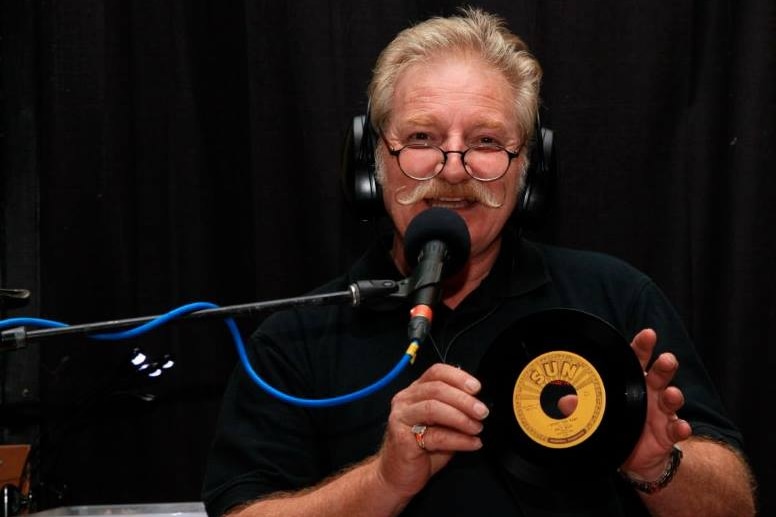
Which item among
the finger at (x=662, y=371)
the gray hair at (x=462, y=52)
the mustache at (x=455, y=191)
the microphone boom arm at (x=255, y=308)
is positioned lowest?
the finger at (x=662, y=371)

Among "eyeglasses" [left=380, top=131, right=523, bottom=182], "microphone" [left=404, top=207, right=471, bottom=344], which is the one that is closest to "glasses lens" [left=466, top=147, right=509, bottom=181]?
"eyeglasses" [left=380, top=131, right=523, bottom=182]

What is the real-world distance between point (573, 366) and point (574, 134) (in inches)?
39.5

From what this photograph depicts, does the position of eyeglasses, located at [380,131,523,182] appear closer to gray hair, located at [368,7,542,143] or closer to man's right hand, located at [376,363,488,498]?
gray hair, located at [368,7,542,143]

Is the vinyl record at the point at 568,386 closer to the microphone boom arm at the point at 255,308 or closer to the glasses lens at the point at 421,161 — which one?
the microphone boom arm at the point at 255,308

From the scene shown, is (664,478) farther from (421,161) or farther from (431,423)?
(421,161)

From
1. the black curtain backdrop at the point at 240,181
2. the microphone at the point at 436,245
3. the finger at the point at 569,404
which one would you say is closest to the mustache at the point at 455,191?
the microphone at the point at 436,245

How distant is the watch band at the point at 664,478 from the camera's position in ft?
4.02

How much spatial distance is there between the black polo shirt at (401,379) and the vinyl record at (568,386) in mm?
286

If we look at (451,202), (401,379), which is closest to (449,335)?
(401,379)

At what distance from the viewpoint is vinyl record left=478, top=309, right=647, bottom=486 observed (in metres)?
1.08

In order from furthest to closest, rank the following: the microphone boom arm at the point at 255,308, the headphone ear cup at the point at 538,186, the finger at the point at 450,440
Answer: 1. the headphone ear cup at the point at 538,186
2. the finger at the point at 450,440
3. the microphone boom arm at the point at 255,308

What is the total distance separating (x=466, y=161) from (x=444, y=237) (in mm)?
392

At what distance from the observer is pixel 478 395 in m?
1.09

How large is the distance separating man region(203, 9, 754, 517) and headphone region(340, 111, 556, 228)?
23mm
